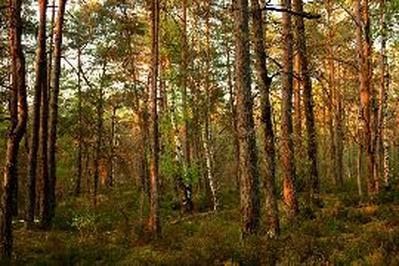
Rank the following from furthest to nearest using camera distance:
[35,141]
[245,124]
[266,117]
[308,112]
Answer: [308,112], [35,141], [266,117], [245,124]

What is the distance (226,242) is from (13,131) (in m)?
5.08

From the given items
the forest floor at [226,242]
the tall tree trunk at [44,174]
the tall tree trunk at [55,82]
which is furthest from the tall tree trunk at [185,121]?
the tall tree trunk at [44,174]

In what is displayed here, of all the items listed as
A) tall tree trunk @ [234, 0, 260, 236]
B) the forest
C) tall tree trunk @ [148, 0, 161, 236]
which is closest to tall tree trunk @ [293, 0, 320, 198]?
the forest

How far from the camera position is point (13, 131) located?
11.7 m

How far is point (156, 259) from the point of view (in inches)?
423

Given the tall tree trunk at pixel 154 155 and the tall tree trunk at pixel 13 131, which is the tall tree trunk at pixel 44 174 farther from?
the tall tree trunk at pixel 13 131

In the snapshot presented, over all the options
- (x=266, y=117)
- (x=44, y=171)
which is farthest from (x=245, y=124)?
(x=44, y=171)

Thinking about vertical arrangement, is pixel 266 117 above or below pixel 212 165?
above

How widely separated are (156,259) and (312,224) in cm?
413

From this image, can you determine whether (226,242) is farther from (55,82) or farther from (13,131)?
(55,82)

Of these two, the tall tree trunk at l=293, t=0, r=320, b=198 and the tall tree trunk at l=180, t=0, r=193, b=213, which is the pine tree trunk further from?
the tall tree trunk at l=293, t=0, r=320, b=198

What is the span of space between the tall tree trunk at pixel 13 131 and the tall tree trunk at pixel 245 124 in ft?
15.3

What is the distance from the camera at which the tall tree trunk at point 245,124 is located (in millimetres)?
10492

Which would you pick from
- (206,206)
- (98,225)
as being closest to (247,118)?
(98,225)
